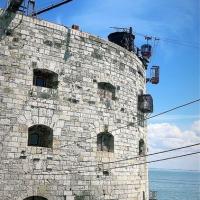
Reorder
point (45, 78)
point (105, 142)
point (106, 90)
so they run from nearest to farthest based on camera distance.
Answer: point (45, 78), point (105, 142), point (106, 90)

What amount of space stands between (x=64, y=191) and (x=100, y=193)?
1.64 meters

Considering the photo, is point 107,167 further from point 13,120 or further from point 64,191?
point 13,120

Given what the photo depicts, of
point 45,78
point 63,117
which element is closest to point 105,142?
point 63,117

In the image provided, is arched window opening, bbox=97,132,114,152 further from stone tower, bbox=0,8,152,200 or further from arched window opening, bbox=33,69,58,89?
arched window opening, bbox=33,69,58,89

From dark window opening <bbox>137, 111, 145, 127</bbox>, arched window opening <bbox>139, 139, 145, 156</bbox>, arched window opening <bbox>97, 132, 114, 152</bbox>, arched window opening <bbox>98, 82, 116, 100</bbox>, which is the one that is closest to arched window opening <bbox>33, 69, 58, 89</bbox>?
arched window opening <bbox>98, 82, 116, 100</bbox>

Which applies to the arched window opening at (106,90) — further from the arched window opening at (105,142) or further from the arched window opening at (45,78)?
the arched window opening at (45,78)

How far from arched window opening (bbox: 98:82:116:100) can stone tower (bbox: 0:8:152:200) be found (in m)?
0.03

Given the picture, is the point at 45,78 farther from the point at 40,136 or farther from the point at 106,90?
the point at 106,90

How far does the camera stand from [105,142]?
49.0 feet

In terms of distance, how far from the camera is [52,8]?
13.9 meters

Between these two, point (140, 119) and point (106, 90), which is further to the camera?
point (140, 119)

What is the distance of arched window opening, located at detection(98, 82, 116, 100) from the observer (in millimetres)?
15077

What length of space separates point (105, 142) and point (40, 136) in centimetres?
292

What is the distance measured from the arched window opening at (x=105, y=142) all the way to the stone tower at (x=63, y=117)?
42 mm
